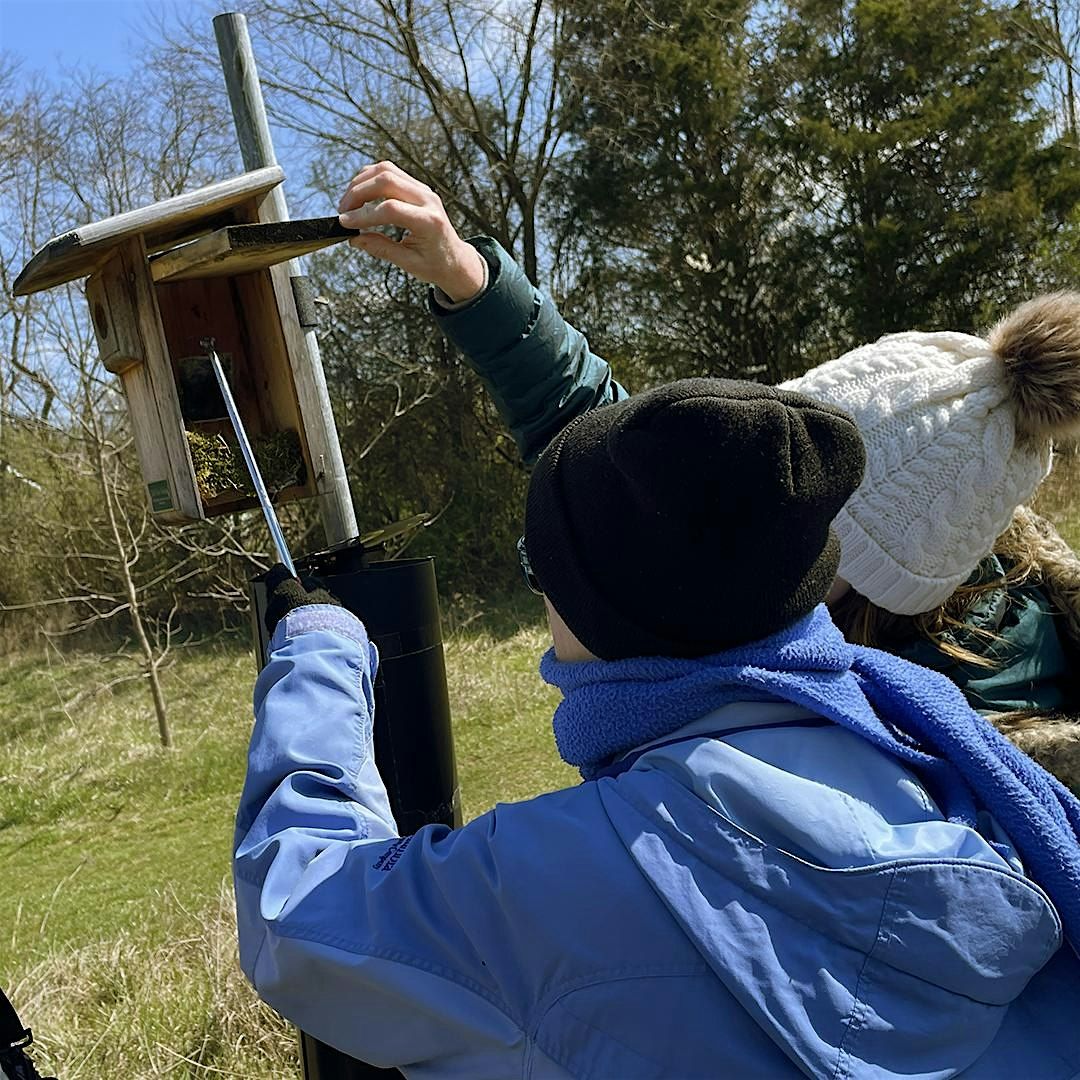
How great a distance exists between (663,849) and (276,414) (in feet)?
6.42

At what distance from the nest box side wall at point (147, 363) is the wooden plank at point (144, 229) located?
50 millimetres

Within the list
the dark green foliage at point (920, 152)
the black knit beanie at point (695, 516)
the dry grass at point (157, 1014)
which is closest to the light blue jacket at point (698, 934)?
the black knit beanie at point (695, 516)

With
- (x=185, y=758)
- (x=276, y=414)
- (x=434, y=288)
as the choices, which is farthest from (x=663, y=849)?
(x=185, y=758)

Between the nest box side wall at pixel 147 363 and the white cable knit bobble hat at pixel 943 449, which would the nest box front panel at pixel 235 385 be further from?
the white cable knit bobble hat at pixel 943 449

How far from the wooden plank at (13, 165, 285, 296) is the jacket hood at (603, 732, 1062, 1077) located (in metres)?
1.60

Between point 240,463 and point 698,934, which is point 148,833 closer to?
point 240,463

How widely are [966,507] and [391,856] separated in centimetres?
97

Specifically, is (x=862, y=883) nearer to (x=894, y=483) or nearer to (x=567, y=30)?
(x=894, y=483)

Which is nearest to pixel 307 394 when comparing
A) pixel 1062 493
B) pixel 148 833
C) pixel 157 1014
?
pixel 157 1014

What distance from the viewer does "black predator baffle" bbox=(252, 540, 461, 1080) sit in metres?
2.17

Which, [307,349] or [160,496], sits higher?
[307,349]

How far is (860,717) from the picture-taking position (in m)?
1.07

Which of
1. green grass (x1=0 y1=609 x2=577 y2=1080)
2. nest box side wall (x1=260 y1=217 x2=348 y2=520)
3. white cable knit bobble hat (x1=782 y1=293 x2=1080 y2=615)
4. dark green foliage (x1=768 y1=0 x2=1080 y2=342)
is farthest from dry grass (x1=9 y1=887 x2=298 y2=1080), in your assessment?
dark green foliage (x1=768 y1=0 x2=1080 y2=342)

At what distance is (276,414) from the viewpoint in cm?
269
